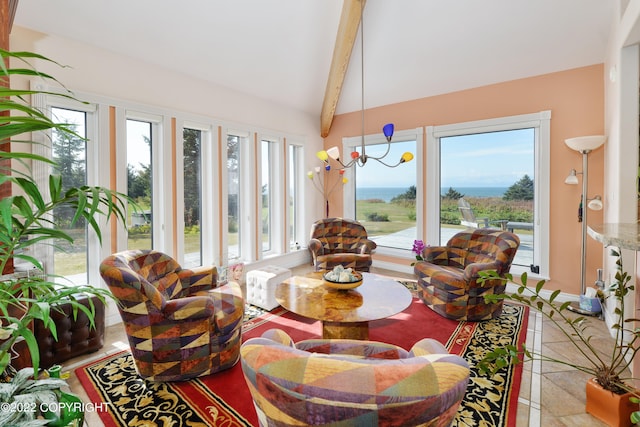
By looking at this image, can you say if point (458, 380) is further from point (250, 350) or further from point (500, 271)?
point (500, 271)

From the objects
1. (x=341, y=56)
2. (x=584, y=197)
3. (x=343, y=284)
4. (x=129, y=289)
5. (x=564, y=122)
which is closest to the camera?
(x=129, y=289)

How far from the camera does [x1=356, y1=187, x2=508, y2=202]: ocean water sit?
445cm

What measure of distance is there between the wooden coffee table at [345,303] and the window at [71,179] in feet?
7.02

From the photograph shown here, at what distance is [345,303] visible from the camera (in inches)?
96.8

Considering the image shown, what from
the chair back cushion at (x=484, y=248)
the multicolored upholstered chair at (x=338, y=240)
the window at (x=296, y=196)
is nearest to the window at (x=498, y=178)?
the chair back cushion at (x=484, y=248)

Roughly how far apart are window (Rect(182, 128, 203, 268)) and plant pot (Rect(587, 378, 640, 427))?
4036 mm

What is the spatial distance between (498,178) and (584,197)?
1083mm

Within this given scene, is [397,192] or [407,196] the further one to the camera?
[397,192]

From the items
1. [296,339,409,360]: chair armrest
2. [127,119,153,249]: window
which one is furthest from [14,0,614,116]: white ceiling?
[296,339,409,360]: chair armrest

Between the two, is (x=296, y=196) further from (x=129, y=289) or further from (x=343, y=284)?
(x=129, y=289)

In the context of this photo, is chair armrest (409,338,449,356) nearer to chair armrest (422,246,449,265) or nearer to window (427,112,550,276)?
chair armrest (422,246,449,265)

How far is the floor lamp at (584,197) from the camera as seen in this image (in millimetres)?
3258

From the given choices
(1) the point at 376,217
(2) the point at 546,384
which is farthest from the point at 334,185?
(2) the point at 546,384

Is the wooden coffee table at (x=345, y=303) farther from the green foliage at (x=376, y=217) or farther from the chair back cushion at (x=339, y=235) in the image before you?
the green foliage at (x=376, y=217)
